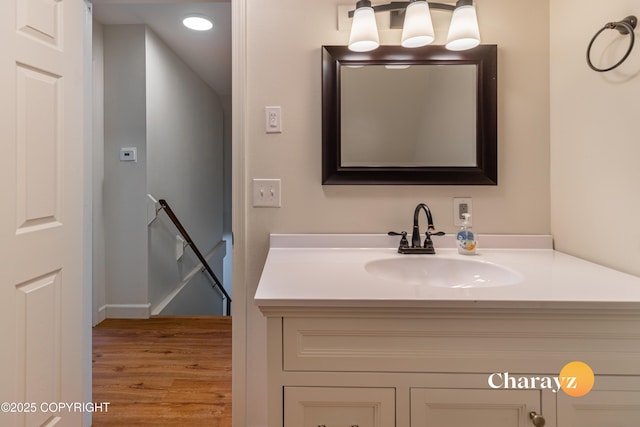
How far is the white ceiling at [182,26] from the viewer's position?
7.80ft

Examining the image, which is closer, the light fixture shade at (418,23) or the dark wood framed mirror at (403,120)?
the light fixture shade at (418,23)

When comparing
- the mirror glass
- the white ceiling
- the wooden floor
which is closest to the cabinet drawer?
the mirror glass

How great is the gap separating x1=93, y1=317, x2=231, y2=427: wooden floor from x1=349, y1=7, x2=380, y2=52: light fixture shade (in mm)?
1804

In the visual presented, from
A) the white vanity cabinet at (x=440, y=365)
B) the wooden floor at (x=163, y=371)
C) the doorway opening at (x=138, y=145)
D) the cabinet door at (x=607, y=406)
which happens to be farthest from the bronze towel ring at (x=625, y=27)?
the doorway opening at (x=138, y=145)

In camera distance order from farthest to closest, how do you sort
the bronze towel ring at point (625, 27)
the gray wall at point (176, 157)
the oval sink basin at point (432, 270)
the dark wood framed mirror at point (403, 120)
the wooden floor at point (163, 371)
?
the gray wall at point (176, 157), the wooden floor at point (163, 371), the dark wood framed mirror at point (403, 120), the oval sink basin at point (432, 270), the bronze towel ring at point (625, 27)

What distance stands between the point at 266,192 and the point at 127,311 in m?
2.11

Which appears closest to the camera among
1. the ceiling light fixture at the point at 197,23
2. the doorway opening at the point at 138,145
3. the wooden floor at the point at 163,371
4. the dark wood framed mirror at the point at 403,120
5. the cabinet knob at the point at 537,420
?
the cabinet knob at the point at 537,420

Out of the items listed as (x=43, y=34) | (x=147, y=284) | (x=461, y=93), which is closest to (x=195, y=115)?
(x=147, y=284)

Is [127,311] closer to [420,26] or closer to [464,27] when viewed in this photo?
[420,26]

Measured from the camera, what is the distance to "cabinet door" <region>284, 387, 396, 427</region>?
79cm

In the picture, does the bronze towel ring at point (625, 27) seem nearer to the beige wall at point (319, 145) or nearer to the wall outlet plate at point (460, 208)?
the beige wall at point (319, 145)

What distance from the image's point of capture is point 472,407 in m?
0.79

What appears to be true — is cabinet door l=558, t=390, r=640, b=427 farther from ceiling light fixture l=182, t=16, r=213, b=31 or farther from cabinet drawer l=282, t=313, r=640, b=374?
ceiling light fixture l=182, t=16, r=213, b=31

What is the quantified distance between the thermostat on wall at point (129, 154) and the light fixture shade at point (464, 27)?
2.48m
